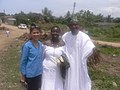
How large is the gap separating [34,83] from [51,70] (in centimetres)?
34

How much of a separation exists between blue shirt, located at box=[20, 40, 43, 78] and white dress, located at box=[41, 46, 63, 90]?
15cm

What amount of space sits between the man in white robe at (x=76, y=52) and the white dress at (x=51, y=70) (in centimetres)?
18

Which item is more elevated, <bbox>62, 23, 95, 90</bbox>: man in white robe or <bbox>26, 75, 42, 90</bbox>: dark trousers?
<bbox>62, 23, 95, 90</bbox>: man in white robe

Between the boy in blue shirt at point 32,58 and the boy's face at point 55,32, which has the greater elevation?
the boy's face at point 55,32

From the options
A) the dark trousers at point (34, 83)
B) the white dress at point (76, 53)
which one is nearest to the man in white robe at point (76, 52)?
the white dress at point (76, 53)

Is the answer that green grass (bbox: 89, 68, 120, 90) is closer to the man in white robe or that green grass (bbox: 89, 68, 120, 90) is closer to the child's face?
the man in white robe

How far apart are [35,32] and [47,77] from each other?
784mm

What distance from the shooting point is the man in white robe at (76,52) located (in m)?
6.18

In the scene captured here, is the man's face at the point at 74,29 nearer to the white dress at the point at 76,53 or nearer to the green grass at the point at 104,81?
the white dress at the point at 76,53

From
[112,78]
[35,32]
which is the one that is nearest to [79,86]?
[35,32]

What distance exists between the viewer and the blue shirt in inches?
232

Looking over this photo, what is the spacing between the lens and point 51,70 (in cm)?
611

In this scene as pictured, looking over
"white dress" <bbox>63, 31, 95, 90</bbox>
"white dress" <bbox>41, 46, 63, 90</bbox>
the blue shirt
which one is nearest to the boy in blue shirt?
the blue shirt

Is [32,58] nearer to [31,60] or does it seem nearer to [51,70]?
[31,60]
